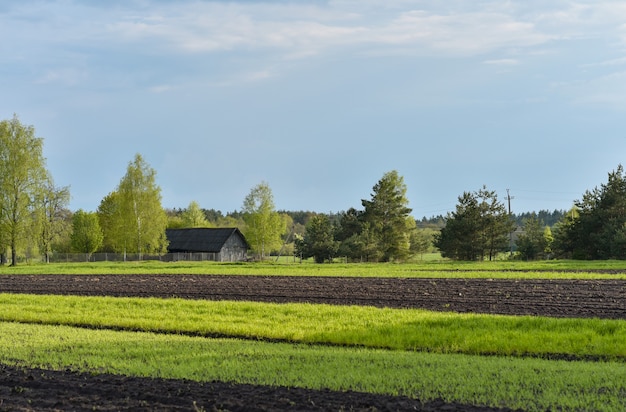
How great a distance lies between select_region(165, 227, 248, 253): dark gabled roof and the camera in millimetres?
91438

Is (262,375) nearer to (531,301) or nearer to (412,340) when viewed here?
(412,340)

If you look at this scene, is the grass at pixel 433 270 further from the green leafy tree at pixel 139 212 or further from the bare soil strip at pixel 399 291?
the green leafy tree at pixel 139 212

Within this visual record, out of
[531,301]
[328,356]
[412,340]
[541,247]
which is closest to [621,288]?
[531,301]

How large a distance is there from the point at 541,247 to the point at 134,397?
241 feet

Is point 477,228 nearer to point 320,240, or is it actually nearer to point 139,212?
point 320,240

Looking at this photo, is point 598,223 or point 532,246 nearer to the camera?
point 598,223

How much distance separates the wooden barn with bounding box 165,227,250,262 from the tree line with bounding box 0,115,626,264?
3166 mm

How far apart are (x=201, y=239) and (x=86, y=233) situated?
16219mm

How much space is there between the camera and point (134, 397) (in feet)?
33.6

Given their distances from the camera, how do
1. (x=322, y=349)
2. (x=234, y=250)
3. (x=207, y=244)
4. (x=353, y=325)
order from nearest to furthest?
(x=322, y=349)
(x=353, y=325)
(x=207, y=244)
(x=234, y=250)

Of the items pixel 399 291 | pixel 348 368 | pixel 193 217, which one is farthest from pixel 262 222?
pixel 348 368

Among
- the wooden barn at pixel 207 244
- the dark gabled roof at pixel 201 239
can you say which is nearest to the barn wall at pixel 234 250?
the wooden barn at pixel 207 244

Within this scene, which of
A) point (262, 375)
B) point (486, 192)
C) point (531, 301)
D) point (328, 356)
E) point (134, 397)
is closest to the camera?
point (134, 397)

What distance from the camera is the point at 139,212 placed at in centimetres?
8075
